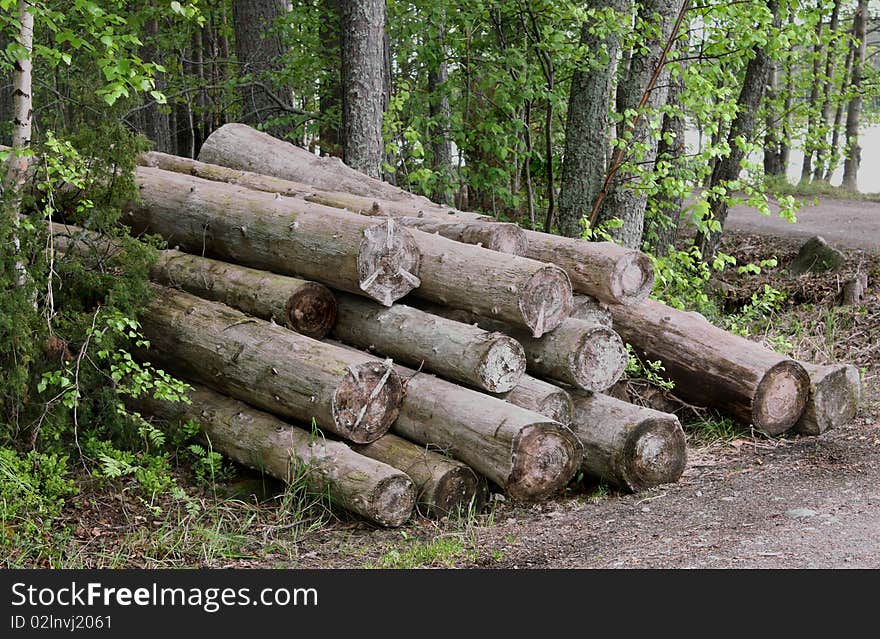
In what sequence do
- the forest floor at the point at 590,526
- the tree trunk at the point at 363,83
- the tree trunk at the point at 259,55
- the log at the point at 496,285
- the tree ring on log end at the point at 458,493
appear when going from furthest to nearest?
the tree trunk at the point at 259,55
the tree trunk at the point at 363,83
the log at the point at 496,285
the tree ring on log end at the point at 458,493
the forest floor at the point at 590,526

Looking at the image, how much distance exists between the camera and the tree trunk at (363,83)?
9.98 metres

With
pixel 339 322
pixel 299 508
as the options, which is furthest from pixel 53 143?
pixel 299 508

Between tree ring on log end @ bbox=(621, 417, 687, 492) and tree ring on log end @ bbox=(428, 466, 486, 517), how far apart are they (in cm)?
110

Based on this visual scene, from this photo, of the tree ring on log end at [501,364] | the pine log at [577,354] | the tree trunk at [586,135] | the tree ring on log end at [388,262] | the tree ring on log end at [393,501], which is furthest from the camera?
the tree trunk at [586,135]

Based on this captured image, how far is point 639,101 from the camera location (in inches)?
408

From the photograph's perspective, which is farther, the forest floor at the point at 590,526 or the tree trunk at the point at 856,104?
Result: the tree trunk at the point at 856,104

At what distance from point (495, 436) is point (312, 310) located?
73.1 inches

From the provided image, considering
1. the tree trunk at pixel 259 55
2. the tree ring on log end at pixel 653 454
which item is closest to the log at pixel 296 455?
the tree ring on log end at pixel 653 454

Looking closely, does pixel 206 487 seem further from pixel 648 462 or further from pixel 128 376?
pixel 648 462

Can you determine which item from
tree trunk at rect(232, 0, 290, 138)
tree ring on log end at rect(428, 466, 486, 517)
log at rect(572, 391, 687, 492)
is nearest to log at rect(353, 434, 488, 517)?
tree ring on log end at rect(428, 466, 486, 517)

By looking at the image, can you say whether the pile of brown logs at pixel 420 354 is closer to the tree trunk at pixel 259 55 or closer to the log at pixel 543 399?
the log at pixel 543 399

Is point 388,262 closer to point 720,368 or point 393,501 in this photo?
point 393,501

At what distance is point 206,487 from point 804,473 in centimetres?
438

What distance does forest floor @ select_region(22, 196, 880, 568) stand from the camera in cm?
524
